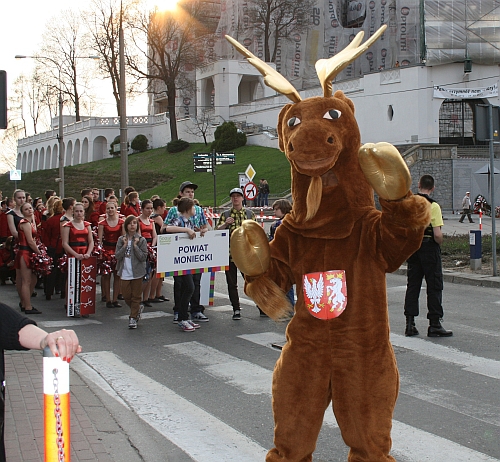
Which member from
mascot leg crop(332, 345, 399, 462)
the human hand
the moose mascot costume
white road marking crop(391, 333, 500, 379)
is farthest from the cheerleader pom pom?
the human hand

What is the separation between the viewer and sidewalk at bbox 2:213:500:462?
5.04 metres

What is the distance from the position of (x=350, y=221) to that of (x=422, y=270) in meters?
5.03

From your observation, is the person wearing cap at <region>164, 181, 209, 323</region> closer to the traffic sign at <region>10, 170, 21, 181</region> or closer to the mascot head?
the mascot head

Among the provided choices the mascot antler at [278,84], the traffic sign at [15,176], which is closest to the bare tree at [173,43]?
the traffic sign at [15,176]

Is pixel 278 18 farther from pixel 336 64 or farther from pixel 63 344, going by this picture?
pixel 63 344

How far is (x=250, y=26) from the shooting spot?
2329 inches

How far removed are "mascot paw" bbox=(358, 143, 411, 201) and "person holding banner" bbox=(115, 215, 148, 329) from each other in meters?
6.65

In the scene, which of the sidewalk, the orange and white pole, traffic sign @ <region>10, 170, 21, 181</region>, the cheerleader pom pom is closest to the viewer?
the orange and white pole

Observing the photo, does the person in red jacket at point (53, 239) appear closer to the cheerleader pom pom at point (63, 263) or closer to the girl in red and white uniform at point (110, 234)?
the cheerleader pom pom at point (63, 263)

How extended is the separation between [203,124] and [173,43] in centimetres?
779

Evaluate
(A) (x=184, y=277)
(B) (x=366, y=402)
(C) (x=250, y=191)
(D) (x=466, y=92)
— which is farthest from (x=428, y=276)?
(D) (x=466, y=92)

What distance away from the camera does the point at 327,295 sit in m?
3.78

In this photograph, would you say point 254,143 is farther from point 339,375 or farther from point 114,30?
point 339,375

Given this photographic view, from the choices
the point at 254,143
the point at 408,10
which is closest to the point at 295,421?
the point at 254,143
